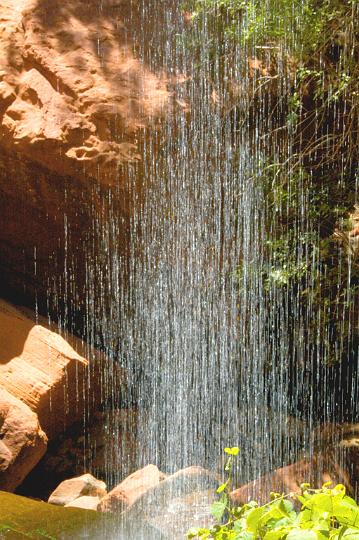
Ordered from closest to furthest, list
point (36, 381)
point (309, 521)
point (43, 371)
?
point (309, 521)
point (36, 381)
point (43, 371)

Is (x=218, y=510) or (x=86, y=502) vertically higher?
(x=218, y=510)

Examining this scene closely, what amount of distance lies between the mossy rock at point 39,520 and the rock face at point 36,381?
573 millimetres

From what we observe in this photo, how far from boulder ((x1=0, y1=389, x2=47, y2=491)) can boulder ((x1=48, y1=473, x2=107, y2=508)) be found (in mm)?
330

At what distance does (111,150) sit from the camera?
17.5 feet

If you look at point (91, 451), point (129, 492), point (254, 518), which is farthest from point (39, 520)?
point (254, 518)

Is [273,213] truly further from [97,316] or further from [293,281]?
[97,316]

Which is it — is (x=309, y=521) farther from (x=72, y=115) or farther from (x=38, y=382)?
(x=72, y=115)

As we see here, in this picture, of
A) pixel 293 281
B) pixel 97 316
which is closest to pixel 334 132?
pixel 293 281

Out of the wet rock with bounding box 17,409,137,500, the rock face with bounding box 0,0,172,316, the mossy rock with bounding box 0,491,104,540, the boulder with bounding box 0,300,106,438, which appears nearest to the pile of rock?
the mossy rock with bounding box 0,491,104,540

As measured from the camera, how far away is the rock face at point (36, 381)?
476cm

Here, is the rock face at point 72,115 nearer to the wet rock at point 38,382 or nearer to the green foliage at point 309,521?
the wet rock at point 38,382

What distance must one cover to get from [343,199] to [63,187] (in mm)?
2405

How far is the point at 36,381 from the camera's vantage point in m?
5.24

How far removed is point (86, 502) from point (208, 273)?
7.20 ft
